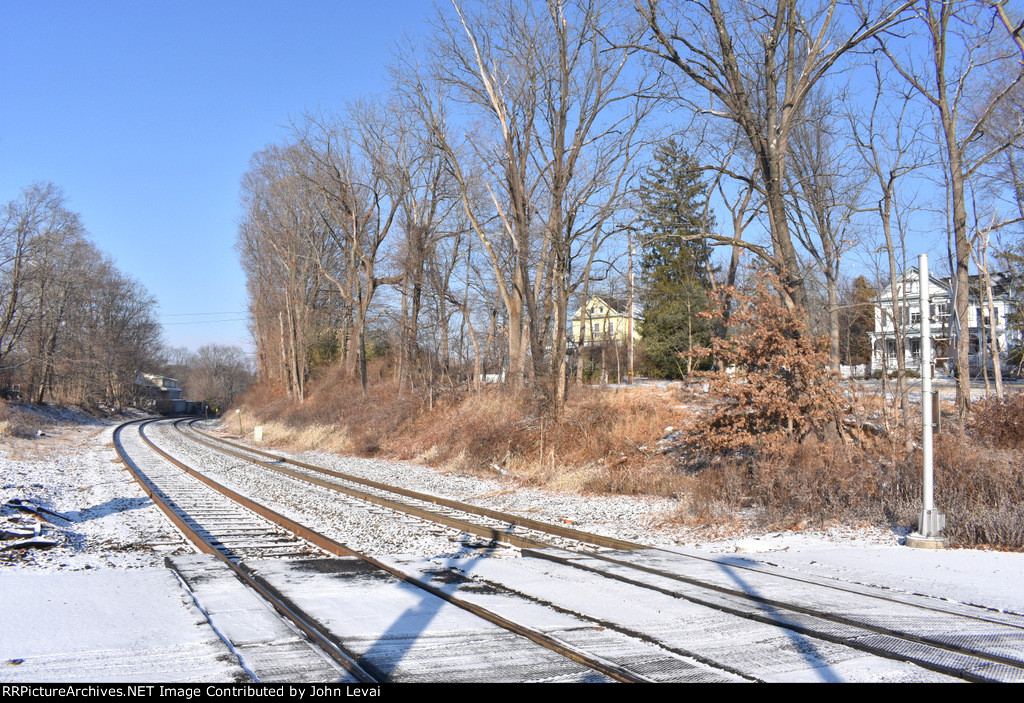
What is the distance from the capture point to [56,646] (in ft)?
17.1

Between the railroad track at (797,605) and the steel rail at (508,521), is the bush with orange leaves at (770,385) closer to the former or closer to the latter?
the steel rail at (508,521)

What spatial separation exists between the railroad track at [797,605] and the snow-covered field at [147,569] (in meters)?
0.70

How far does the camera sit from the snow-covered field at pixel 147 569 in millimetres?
5031

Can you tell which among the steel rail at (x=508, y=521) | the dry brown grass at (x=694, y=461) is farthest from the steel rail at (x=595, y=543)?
the dry brown grass at (x=694, y=461)

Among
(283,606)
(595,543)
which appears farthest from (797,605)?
(283,606)

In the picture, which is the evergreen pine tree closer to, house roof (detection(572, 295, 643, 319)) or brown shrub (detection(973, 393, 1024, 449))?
house roof (detection(572, 295, 643, 319))

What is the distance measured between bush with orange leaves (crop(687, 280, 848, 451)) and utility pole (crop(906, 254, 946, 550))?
3.88m

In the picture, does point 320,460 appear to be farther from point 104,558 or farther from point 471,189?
point 104,558

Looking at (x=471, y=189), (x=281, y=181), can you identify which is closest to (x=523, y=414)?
(x=471, y=189)

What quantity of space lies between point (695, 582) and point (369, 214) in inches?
1263

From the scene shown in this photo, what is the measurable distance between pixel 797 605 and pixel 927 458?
3963mm

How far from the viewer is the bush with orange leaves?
13508 mm

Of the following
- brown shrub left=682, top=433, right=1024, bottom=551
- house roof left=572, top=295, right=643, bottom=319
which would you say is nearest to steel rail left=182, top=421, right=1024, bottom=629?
brown shrub left=682, top=433, right=1024, bottom=551

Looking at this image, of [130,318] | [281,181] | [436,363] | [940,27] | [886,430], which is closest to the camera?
[886,430]
